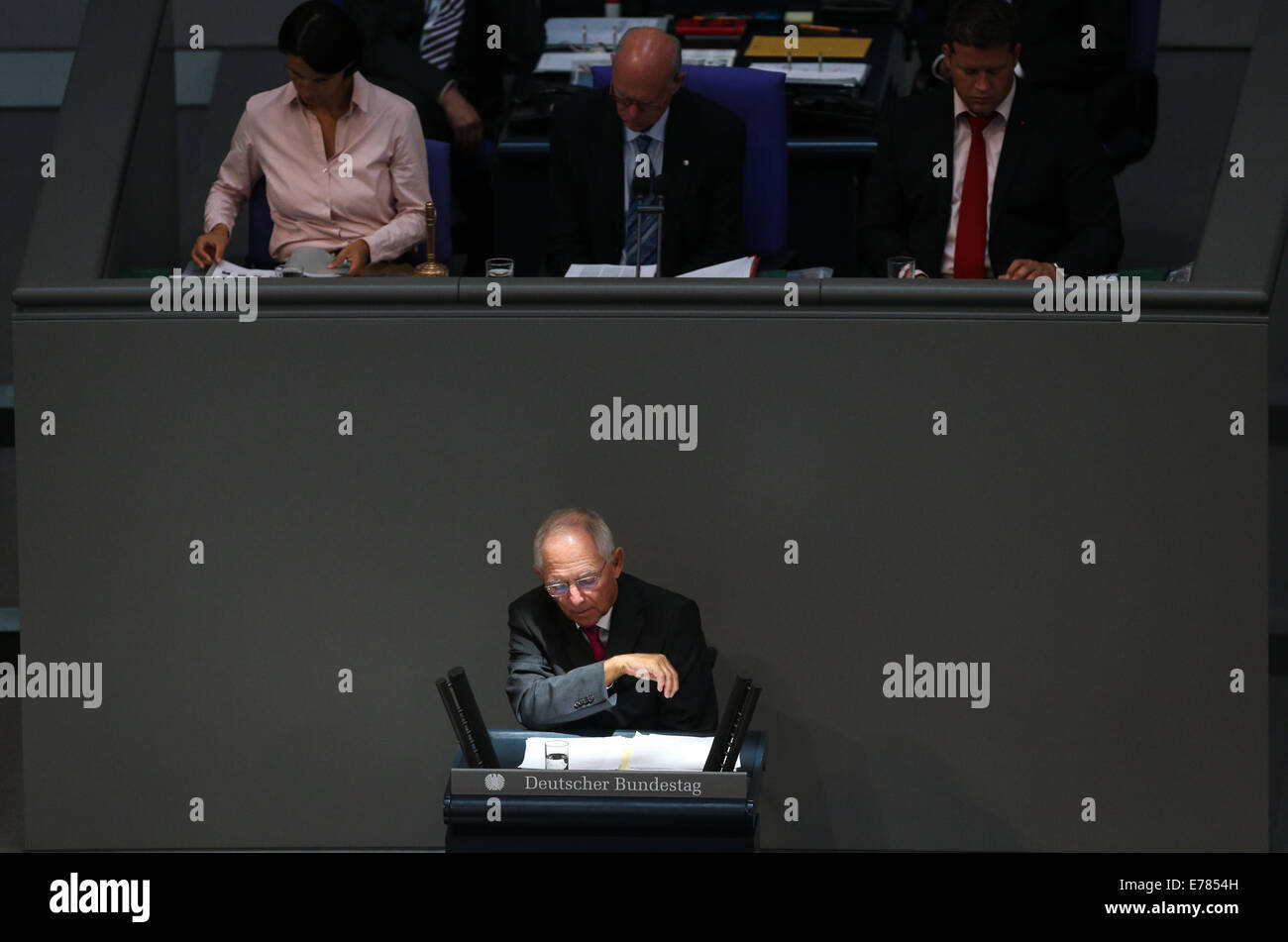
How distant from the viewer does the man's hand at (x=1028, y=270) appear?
178 inches

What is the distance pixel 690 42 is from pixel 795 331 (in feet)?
8.54

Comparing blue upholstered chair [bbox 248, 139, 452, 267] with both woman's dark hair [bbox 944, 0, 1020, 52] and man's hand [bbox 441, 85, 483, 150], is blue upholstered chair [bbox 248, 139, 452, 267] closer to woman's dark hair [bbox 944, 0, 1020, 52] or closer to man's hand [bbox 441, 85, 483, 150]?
man's hand [bbox 441, 85, 483, 150]

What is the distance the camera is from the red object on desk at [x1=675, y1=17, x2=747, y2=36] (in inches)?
263

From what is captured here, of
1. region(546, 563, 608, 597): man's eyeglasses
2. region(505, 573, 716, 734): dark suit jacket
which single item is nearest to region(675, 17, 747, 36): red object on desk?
region(505, 573, 716, 734): dark suit jacket

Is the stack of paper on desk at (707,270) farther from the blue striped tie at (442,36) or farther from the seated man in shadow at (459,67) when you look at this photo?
the blue striped tie at (442,36)

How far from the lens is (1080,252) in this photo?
4.93 m

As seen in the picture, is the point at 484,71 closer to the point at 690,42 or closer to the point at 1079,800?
the point at 690,42

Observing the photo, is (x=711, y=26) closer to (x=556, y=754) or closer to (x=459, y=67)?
(x=459, y=67)

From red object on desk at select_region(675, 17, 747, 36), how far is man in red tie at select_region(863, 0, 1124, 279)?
169 centimetres

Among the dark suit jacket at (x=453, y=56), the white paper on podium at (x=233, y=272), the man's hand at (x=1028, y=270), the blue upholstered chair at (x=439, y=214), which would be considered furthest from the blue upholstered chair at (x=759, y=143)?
the white paper on podium at (x=233, y=272)

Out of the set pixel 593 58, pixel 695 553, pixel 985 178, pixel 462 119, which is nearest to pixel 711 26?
pixel 593 58

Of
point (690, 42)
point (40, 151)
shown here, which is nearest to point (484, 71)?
point (690, 42)

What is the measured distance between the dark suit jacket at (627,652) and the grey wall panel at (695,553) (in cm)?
37

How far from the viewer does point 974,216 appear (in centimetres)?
506
